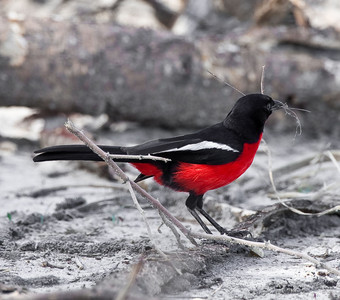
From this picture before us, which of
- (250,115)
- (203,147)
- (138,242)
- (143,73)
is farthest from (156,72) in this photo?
(138,242)

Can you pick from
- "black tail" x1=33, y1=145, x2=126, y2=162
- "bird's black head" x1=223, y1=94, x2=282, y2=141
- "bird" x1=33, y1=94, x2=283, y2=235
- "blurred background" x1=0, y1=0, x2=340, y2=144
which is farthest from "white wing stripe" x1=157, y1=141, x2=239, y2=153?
"blurred background" x1=0, y1=0, x2=340, y2=144

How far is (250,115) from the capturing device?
3449mm

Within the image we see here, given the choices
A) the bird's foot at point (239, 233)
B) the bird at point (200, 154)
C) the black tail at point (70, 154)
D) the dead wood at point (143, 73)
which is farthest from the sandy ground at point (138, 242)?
the dead wood at point (143, 73)

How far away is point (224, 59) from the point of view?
20.2 feet

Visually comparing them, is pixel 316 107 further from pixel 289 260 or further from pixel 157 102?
pixel 289 260

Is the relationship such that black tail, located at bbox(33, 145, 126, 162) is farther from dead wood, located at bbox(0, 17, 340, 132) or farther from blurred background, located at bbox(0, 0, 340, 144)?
dead wood, located at bbox(0, 17, 340, 132)

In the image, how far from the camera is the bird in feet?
10.7

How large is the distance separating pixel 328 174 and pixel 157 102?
81.1 inches

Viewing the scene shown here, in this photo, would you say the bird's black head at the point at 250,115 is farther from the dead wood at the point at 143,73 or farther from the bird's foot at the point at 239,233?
the dead wood at the point at 143,73

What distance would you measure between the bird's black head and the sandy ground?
554mm

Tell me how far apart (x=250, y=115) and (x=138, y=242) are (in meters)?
0.97

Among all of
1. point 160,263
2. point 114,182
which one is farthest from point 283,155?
point 160,263

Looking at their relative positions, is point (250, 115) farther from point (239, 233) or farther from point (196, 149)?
point (239, 233)

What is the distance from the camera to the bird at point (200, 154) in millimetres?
3250
